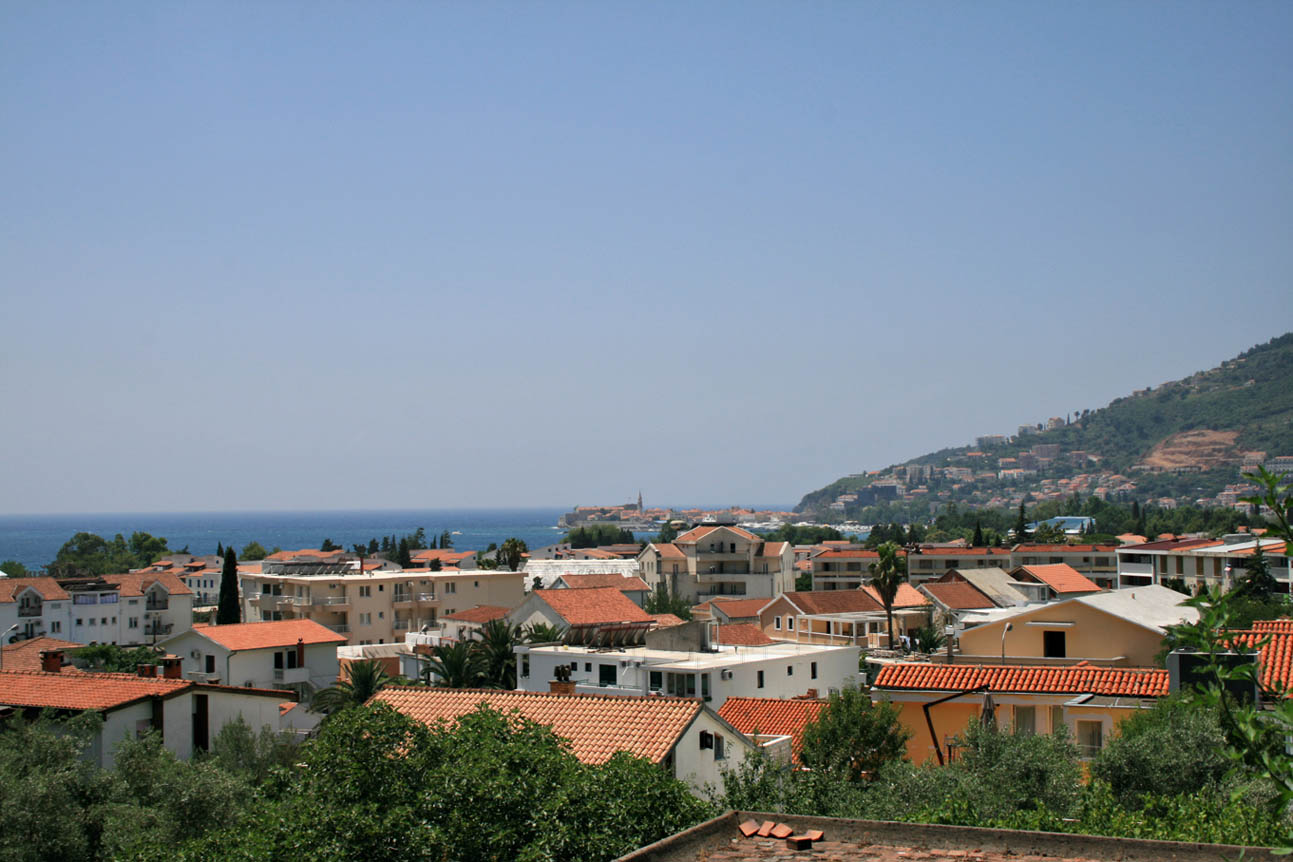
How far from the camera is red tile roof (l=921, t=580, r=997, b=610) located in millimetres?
75250

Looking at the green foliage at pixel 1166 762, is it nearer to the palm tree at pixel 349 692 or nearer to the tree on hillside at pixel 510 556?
the palm tree at pixel 349 692

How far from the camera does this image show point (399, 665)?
197 feet

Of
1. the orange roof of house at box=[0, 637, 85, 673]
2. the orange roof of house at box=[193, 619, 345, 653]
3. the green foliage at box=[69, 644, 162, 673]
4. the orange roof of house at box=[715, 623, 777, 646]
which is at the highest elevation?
the orange roof of house at box=[193, 619, 345, 653]

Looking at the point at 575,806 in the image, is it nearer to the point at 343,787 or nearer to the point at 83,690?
the point at 343,787

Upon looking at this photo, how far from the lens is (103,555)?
522 feet

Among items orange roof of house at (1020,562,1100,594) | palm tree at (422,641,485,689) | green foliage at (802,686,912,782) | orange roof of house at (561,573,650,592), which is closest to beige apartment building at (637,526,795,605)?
orange roof of house at (561,573,650,592)

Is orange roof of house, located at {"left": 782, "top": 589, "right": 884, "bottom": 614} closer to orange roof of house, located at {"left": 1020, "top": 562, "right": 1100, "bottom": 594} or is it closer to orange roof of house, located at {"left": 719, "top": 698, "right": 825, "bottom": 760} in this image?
orange roof of house, located at {"left": 1020, "top": 562, "right": 1100, "bottom": 594}

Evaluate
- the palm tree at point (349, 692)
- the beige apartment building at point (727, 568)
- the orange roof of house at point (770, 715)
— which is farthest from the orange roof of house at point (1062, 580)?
the palm tree at point (349, 692)

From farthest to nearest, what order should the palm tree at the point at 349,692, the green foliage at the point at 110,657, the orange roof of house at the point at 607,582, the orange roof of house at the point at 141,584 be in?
the orange roof of house at the point at 141,584, the orange roof of house at the point at 607,582, the green foliage at the point at 110,657, the palm tree at the point at 349,692

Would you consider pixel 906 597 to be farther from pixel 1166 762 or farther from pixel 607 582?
pixel 1166 762

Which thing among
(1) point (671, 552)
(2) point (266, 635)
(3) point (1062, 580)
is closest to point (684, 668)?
(2) point (266, 635)

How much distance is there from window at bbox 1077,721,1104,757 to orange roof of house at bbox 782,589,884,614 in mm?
45083

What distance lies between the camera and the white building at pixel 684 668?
37.0 meters

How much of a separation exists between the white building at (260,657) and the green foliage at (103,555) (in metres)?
101
